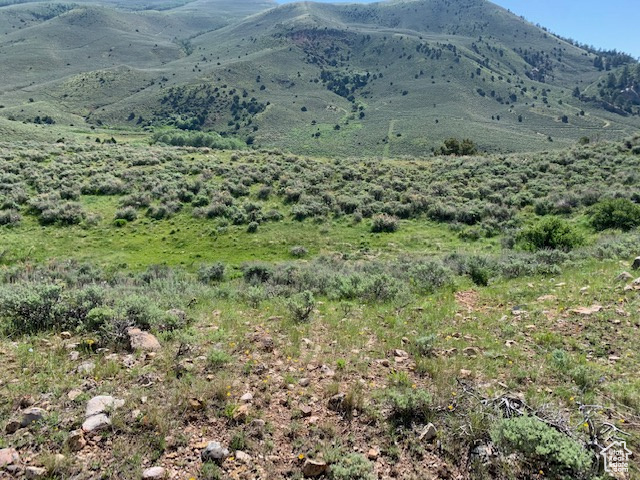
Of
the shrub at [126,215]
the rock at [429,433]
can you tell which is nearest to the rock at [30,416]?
the rock at [429,433]

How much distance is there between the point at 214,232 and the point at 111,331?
45.1 feet

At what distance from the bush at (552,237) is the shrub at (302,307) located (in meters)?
10.8

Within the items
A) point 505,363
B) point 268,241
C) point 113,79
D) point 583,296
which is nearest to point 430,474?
point 505,363

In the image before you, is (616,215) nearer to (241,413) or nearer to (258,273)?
(258,273)

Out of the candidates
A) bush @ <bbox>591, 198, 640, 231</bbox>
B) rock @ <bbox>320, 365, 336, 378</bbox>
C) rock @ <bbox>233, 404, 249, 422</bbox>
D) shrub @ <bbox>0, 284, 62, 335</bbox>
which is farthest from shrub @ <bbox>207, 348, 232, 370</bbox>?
bush @ <bbox>591, 198, 640, 231</bbox>

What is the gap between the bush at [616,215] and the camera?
16781 millimetres

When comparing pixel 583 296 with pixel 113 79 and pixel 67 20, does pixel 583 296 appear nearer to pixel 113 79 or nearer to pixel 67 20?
pixel 113 79

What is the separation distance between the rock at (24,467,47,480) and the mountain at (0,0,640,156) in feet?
299

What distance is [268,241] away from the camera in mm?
19453

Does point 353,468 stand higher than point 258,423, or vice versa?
point 353,468

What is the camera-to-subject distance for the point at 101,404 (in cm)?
477

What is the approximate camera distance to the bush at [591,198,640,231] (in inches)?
661

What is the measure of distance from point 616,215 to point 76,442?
843 inches

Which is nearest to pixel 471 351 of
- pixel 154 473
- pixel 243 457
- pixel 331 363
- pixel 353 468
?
pixel 331 363
